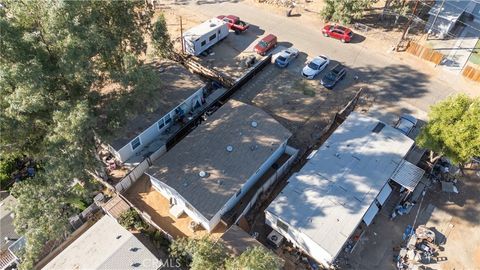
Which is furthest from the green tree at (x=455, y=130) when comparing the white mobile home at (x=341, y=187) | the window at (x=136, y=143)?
the window at (x=136, y=143)

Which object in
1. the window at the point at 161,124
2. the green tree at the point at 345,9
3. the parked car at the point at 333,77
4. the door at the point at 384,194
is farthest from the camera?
the green tree at the point at 345,9

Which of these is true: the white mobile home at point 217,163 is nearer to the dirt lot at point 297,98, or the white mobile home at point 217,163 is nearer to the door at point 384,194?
the dirt lot at point 297,98

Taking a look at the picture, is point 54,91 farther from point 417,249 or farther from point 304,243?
point 417,249

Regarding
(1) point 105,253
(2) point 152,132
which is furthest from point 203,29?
(1) point 105,253

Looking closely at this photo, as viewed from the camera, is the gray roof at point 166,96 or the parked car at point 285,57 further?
the parked car at point 285,57

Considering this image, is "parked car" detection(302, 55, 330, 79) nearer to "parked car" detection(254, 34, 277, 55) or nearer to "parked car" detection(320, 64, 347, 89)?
"parked car" detection(320, 64, 347, 89)

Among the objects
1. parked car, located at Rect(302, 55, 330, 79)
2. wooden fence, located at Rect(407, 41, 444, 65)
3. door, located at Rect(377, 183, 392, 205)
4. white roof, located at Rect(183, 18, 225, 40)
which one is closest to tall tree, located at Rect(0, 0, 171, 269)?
Result: white roof, located at Rect(183, 18, 225, 40)
